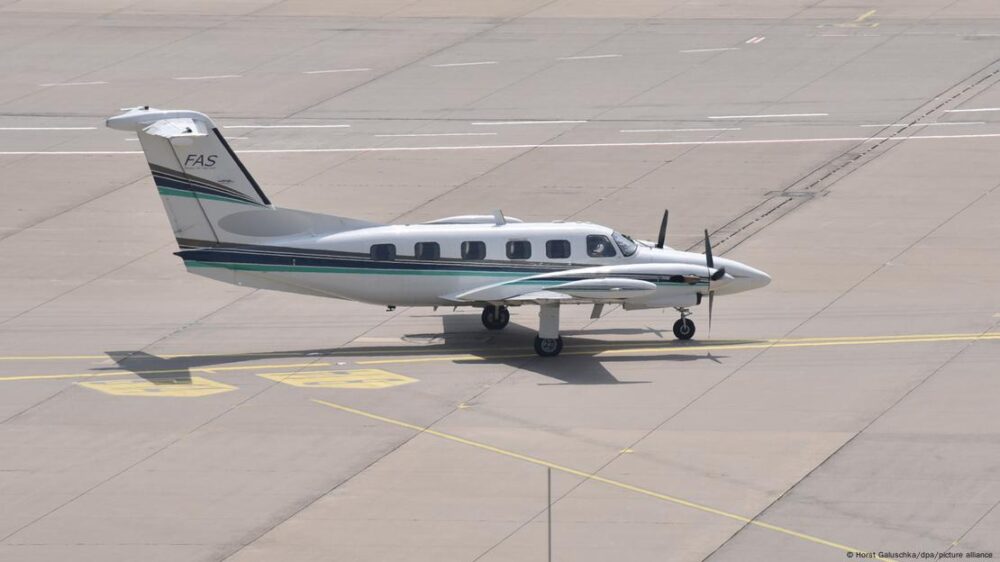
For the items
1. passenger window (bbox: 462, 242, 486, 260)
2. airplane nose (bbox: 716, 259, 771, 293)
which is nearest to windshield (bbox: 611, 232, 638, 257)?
airplane nose (bbox: 716, 259, 771, 293)

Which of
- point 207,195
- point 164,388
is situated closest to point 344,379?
point 164,388

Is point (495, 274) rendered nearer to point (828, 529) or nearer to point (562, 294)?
point (562, 294)

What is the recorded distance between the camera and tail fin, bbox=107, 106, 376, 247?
38.8m

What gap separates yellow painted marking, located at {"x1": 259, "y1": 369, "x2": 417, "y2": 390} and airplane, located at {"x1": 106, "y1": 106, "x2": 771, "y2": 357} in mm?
2250

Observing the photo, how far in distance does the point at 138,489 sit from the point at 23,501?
2.13 meters

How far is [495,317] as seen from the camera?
1608 inches

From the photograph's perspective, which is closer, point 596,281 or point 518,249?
point 596,281

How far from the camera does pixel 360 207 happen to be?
5103 cm

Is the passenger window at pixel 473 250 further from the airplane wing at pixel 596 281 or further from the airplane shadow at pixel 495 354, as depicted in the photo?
the airplane shadow at pixel 495 354

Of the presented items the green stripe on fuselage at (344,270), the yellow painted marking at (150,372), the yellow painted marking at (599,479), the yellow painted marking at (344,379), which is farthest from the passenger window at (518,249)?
the yellow painted marking at (599,479)

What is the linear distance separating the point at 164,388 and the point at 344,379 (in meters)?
4.07

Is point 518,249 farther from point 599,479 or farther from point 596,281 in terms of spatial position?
point 599,479

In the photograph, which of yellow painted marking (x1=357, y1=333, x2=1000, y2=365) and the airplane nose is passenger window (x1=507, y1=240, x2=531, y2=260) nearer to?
yellow painted marking (x1=357, y1=333, x2=1000, y2=365)

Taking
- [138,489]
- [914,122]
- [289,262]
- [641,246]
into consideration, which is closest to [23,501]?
[138,489]
